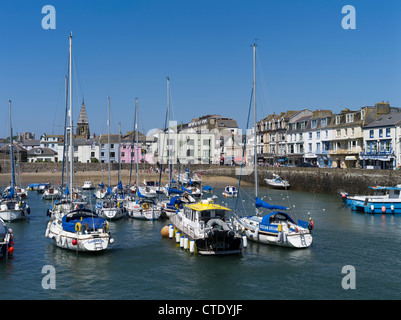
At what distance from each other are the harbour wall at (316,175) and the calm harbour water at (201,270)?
26349mm

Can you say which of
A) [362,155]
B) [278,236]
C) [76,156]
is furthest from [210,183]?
[278,236]

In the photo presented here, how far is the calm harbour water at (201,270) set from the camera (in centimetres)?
1995

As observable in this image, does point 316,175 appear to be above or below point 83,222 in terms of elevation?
above

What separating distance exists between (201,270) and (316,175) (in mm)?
48699

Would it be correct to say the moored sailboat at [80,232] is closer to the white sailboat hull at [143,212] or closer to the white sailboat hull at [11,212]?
the white sailboat hull at [143,212]

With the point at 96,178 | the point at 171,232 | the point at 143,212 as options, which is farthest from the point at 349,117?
the point at 171,232

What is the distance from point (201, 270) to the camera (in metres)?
23.3

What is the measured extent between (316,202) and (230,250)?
3147 cm

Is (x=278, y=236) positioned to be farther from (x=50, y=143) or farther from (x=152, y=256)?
(x=50, y=143)

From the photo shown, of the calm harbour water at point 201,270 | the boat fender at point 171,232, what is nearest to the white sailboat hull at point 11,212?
the calm harbour water at point 201,270

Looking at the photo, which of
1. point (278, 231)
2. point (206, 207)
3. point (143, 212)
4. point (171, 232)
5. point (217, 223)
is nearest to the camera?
point (217, 223)

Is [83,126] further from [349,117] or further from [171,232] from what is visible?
[171,232]

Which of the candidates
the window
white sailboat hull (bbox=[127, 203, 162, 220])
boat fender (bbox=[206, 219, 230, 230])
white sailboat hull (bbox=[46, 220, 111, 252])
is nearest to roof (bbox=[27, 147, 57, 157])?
the window

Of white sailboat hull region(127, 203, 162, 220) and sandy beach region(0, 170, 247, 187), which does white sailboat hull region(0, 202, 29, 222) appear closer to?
white sailboat hull region(127, 203, 162, 220)
